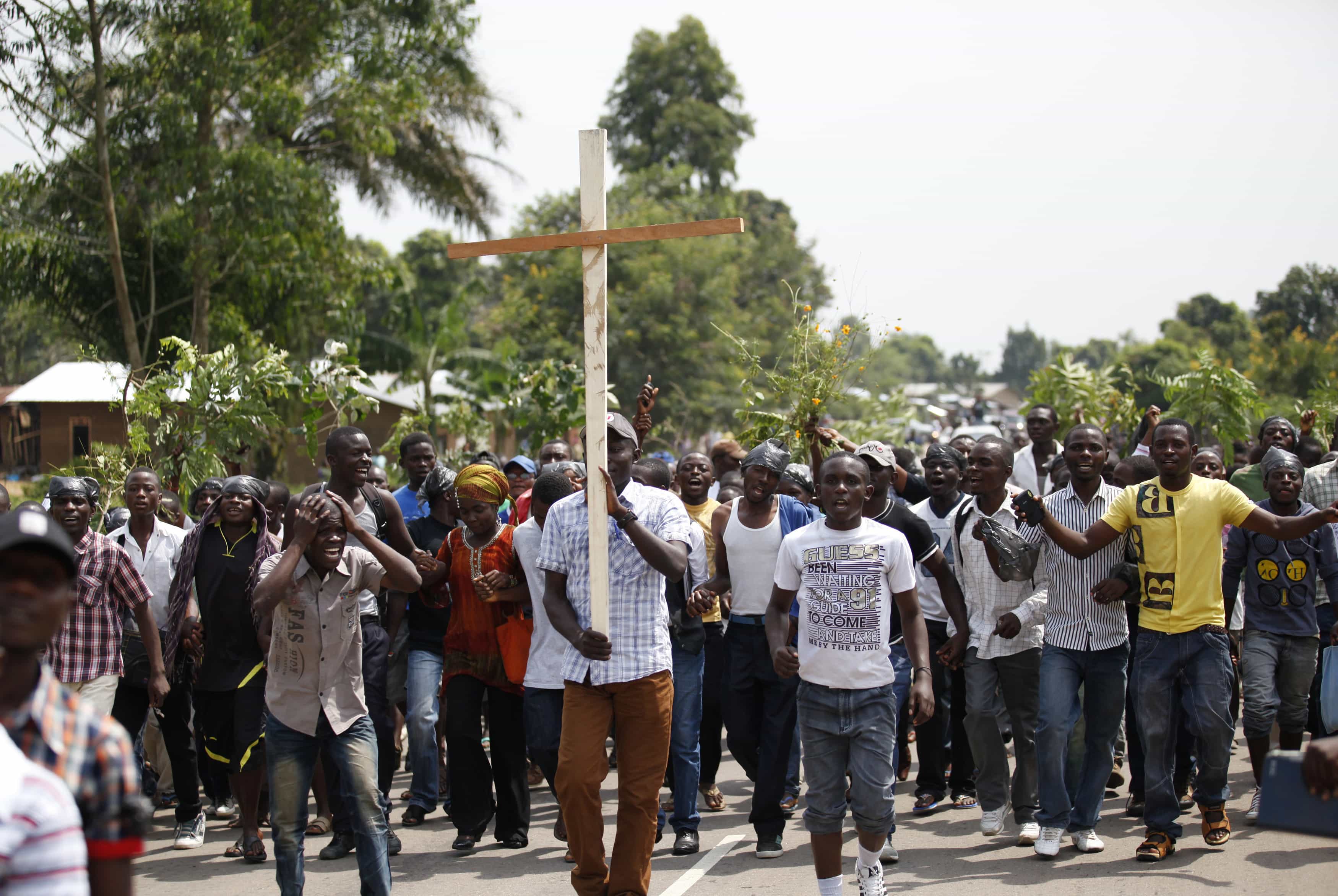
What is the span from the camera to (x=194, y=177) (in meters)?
16.7

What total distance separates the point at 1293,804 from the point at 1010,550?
11.8 feet

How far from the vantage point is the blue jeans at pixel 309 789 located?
5.30 metres

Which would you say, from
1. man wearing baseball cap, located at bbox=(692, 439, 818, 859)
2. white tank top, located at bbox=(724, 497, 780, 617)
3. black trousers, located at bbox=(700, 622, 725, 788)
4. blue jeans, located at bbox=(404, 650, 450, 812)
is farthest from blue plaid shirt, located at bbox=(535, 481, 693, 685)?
black trousers, located at bbox=(700, 622, 725, 788)

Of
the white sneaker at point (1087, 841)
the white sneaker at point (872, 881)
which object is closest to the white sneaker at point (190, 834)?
the white sneaker at point (872, 881)

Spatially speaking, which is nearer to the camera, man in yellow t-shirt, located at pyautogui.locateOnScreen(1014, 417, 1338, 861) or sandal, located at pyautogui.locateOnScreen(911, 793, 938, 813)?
man in yellow t-shirt, located at pyautogui.locateOnScreen(1014, 417, 1338, 861)

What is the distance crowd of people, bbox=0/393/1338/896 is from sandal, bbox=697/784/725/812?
59mm

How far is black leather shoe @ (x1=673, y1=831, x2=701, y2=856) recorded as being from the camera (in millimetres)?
6832

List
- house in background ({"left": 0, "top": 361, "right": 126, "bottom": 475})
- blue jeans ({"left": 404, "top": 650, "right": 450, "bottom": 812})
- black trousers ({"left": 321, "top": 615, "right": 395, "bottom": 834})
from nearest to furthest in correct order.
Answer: black trousers ({"left": 321, "top": 615, "right": 395, "bottom": 834}) < blue jeans ({"left": 404, "top": 650, "right": 450, "bottom": 812}) < house in background ({"left": 0, "top": 361, "right": 126, "bottom": 475})

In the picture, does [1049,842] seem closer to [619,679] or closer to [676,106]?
[619,679]

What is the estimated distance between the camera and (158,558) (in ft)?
25.4

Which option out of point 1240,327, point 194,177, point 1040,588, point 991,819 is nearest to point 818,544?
point 1040,588

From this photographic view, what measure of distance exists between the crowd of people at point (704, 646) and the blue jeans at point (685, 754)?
2 centimetres

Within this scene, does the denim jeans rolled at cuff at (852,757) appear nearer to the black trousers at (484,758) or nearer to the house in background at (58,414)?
the black trousers at (484,758)

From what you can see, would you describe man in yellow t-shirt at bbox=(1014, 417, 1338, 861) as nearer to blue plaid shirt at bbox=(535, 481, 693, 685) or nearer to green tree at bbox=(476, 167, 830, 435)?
blue plaid shirt at bbox=(535, 481, 693, 685)
